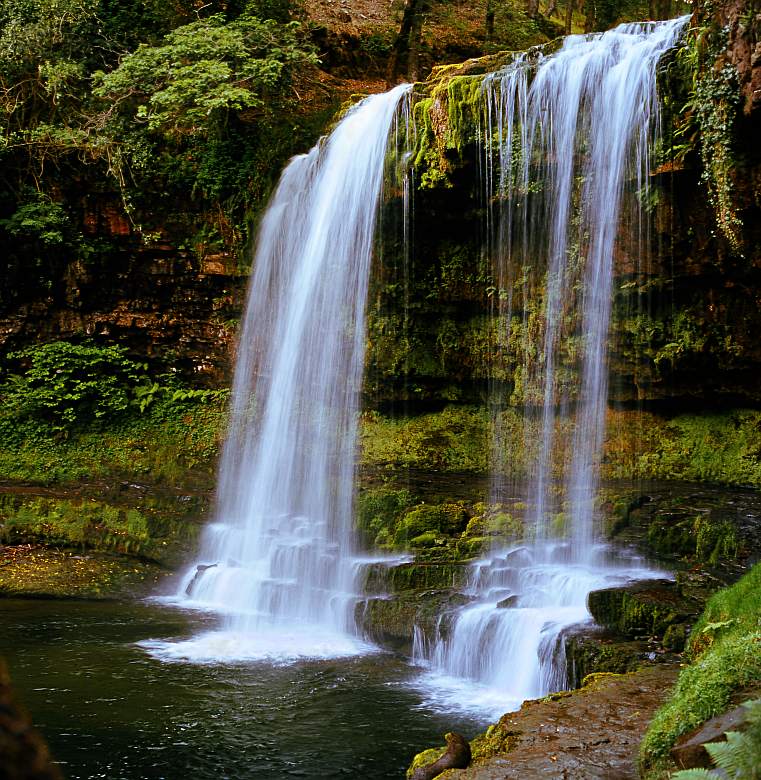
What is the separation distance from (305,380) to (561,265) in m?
4.88

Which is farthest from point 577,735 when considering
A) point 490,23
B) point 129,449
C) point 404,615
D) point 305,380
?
point 490,23

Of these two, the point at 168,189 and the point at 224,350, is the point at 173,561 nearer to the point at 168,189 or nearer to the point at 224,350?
the point at 224,350

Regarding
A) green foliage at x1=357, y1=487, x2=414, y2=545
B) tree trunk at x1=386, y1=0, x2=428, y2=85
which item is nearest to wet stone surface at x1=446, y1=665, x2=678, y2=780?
green foliage at x1=357, y1=487, x2=414, y2=545

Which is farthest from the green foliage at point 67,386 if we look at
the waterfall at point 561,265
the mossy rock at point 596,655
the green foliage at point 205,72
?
the mossy rock at point 596,655

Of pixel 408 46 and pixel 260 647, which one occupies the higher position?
pixel 408 46

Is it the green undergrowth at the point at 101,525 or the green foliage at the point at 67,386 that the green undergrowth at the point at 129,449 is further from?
the green undergrowth at the point at 101,525

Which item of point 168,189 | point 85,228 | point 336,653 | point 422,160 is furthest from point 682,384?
point 85,228

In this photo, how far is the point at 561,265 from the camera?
11883 mm

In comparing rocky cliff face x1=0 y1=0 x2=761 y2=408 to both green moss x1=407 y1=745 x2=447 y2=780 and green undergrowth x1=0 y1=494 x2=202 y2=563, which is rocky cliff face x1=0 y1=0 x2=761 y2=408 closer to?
green undergrowth x1=0 y1=494 x2=202 y2=563

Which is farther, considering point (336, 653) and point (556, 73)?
point (556, 73)

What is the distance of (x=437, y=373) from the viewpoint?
13977mm

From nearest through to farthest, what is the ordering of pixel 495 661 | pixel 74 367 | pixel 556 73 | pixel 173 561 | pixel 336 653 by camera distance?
pixel 495 661 < pixel 336 653 < pixel 556 73 < pixel 173 561 < pixel 74 367

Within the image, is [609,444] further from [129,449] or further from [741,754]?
[129,449]

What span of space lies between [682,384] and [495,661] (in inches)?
213
